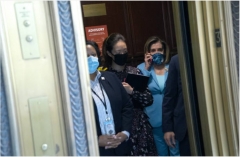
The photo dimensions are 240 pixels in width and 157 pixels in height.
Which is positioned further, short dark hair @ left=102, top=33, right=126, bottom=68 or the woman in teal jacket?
the woman in teal jacket

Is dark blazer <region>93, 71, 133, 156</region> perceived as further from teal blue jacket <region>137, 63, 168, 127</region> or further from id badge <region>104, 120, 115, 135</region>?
teal blue jacket <region>137, 63, 168, 127</region>

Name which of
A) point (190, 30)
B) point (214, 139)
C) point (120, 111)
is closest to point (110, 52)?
point (120, 111)

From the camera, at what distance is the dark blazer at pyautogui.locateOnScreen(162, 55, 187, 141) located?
232cm

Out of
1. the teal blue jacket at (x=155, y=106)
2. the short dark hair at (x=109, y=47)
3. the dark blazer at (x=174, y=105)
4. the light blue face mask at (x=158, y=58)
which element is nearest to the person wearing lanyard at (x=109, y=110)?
the dark blazer at (x=174, y=105)

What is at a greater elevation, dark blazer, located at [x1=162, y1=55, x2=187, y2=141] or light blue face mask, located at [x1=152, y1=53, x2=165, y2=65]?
light blue face mask, located at [x1=152, y1=53, x2=165, y2=65]

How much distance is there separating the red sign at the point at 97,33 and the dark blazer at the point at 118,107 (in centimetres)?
143

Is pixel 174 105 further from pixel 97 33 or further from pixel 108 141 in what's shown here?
pixel 97 33

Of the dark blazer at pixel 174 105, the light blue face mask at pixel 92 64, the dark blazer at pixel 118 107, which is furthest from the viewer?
→ the dark blazer at pixel 174 105

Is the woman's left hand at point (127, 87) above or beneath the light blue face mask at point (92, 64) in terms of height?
beneath

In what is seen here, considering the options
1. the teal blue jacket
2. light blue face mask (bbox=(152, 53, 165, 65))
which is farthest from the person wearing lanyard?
light blue face mask (bbox=(152, 53, 165, 65))

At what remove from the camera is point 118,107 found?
2.23 metres

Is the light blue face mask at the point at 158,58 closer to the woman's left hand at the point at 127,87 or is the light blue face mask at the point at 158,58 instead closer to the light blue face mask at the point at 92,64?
the woman's left hand at the point at 127,87

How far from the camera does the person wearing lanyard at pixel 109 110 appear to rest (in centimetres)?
212

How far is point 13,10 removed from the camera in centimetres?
120
